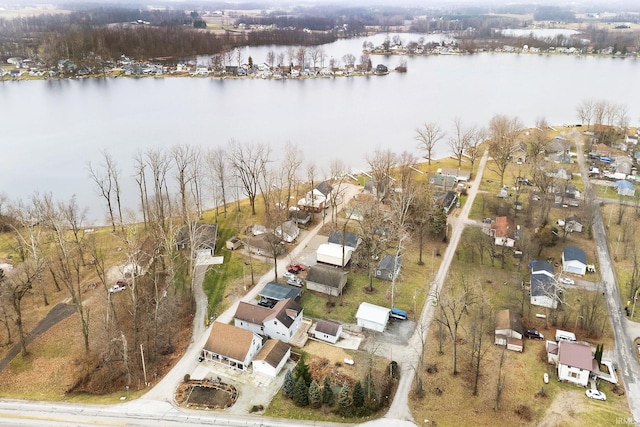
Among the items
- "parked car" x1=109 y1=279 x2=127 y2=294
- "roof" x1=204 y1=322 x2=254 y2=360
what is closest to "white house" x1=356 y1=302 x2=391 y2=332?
"roof" x1=204 y1=322 x2=254 y2=360

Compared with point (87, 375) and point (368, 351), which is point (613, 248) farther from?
point (87, 375)

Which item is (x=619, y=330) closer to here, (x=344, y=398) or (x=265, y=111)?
(x=344, y=398)

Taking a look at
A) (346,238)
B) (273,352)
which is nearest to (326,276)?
(346,238)

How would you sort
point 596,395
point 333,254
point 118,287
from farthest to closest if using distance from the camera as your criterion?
1. point 333,254
2. point 118,287
3. point 596,395

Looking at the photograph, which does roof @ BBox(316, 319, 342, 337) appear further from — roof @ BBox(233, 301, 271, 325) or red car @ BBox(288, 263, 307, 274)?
red car @ BBox(288, 263, 307, 274)

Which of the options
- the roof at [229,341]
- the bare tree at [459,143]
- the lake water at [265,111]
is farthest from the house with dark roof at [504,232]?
the lake water at [265,111]

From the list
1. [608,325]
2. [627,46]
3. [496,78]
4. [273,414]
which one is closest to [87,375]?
[273,414]
